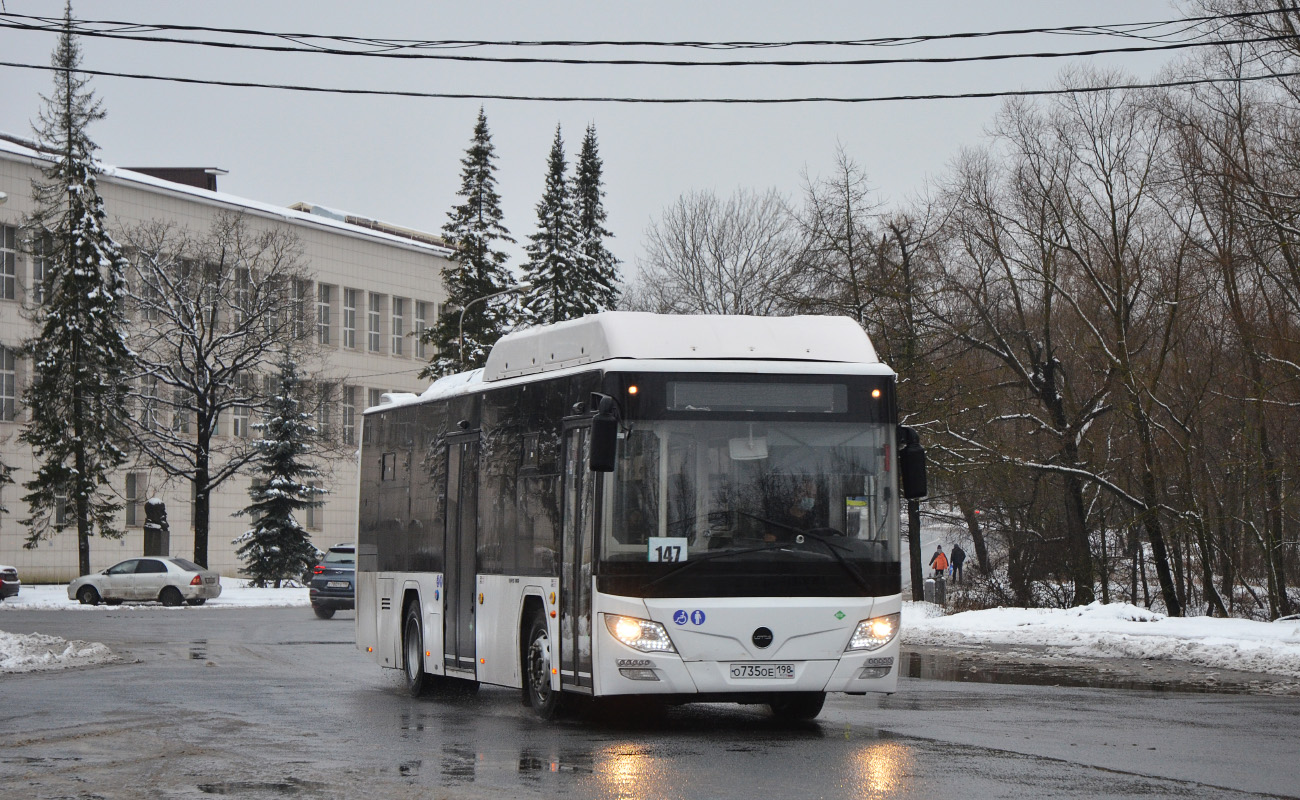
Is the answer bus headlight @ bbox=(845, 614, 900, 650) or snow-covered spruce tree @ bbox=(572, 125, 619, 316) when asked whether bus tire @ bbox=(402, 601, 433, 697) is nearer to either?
bus headlight @ bbox=(845, 614, 900, 650)

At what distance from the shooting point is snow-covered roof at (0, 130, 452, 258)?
65.2m

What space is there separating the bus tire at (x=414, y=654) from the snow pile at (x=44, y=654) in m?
6.48

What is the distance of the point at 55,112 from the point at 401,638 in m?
43.1

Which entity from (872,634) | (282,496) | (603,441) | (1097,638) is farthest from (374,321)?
(603,441)

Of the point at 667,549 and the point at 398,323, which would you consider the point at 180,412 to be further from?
the point at 667,549

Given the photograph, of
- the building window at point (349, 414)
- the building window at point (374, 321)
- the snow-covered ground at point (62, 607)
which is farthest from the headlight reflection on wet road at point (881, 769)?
the building window at point (374, 321)

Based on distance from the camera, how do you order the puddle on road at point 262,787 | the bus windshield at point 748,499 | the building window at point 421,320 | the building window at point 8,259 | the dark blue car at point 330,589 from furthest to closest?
the building window at point 421,320 < the building window at point 8,259 < the dark blue car at point 330,589 < the bus windshield at point 748,499 < the puddle on road at point 262,787

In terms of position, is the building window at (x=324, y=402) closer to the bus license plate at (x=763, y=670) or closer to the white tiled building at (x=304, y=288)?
the white tiled building at (x=304, y=288)

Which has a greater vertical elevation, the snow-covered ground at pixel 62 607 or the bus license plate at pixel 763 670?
the bus license plate at pixel 763 670

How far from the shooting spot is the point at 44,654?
77.0 ft

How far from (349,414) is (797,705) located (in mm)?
69207

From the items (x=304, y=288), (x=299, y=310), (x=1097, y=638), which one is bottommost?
(x=1097, y=638)

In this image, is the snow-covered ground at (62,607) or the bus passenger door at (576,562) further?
the snow-covered ground at (62,607)

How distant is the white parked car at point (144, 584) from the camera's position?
1882 inches
